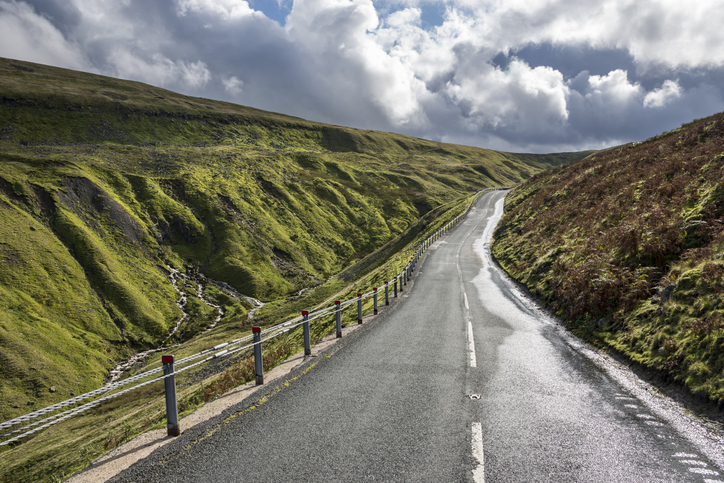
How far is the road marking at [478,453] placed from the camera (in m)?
4.35

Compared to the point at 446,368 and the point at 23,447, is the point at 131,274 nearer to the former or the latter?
the point at 23,447

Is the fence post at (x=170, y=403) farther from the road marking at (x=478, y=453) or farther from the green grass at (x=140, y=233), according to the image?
the road marking at (x=478, y=453)

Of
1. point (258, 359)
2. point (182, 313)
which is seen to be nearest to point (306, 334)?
point (258, 359)

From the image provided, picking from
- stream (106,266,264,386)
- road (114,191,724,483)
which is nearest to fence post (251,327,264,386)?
road (114,191,724,483)

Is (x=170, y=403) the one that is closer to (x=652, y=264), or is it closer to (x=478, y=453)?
(x=478, y=453)

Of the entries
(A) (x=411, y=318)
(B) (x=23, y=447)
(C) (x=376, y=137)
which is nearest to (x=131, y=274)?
(B) (x=23, y=447)

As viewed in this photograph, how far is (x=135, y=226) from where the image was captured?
48562 mm

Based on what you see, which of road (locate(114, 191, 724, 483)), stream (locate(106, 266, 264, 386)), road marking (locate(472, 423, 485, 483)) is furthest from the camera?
stream (locate(106, 266, 264, 386))

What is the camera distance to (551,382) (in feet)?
25.0

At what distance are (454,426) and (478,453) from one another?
0.80 meters

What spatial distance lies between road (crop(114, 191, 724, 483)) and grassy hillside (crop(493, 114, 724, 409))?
46.2 inches

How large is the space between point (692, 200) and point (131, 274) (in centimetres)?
4978

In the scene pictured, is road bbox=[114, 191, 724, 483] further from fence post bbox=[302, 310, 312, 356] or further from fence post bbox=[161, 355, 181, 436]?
fence post bbox=[302, 310, 312, 356]

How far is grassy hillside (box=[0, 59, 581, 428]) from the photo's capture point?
3203 centimetres
